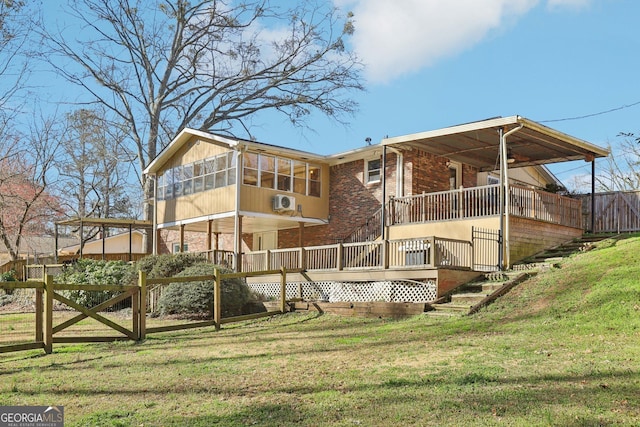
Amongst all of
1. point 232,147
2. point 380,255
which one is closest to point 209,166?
point 232,147

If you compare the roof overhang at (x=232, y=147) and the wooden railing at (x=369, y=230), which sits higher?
the roof overhang at (x=232, y=147)

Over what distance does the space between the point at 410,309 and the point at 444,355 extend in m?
5.02

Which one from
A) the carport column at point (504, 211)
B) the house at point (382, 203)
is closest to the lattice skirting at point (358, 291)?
the house at point (382, 203)

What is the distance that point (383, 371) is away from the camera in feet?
26.8

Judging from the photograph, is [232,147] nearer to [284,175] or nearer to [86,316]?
[284,175]

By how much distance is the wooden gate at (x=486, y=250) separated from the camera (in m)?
17.0

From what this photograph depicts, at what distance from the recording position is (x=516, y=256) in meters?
17.4

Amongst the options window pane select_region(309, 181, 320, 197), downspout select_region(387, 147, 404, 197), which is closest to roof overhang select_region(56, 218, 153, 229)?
window pane select_region(309, 181, 320, 197)

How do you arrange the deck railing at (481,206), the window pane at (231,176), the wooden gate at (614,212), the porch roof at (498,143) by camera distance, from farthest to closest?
the window pane at (231,176) < the wooden gate at (614,212) < the deck railing at (481,206) < the porch roof at (498,143)

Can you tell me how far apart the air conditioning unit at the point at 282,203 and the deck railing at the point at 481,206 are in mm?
4668

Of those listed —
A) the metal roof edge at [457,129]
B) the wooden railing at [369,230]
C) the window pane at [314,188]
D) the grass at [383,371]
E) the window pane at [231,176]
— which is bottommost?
the grass at [383,371]

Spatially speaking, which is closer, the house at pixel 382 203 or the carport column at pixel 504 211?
the carport column at pixel 504 211

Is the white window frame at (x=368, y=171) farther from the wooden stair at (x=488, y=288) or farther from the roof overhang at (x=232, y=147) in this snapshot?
the wooden stair at (x=488, y=288)

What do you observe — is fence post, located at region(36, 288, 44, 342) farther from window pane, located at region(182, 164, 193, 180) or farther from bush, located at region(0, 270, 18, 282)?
bush, located at region(0, 270, 18, 282)
